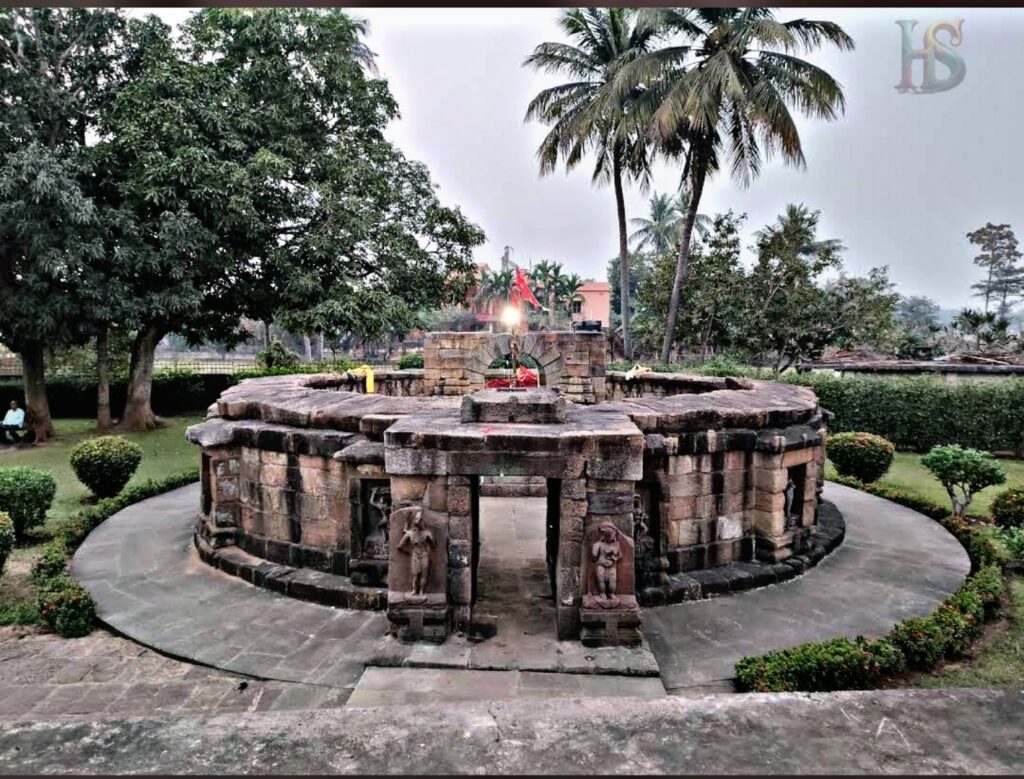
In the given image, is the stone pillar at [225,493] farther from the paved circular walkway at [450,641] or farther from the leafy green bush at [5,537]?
the leafy green bush at [5,537]

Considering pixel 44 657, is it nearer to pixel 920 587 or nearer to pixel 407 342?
pixel 920 587

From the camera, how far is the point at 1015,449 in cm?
1770

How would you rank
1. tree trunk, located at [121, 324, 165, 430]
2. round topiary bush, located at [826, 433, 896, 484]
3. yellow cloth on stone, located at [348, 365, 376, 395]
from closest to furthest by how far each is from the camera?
1. round topiary bush, located at [826, 433, 896, 484]
2. yellow cloth on stone, located at [348, 365, 376, 395]
3. tree trunk, located at [121, 324, 165, 430]

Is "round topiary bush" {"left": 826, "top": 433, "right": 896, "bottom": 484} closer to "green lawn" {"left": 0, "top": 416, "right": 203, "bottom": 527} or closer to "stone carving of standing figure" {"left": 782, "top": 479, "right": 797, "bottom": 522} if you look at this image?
"stone carving of standing figure" {"left": 782, "top": 479, "right": 797, "bottom": 522}

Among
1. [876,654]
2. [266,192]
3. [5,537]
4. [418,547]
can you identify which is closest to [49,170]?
[266,192]

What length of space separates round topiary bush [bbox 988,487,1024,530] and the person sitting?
930 inches

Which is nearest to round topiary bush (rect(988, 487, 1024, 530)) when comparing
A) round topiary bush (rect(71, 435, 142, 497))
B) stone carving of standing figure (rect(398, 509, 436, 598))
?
stone carving of standing figure (rect(398, 509, 436, 598))

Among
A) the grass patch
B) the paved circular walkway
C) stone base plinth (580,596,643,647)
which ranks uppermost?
stone base plinth (580,596,643,647)

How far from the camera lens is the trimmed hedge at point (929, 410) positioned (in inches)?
691

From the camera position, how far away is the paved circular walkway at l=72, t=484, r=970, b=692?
6289 mm

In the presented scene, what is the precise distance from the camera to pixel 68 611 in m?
7.21

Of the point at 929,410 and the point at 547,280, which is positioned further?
the point at 547,280

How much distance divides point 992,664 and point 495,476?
564 cm

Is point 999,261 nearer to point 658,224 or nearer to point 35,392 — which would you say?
point 658,224
